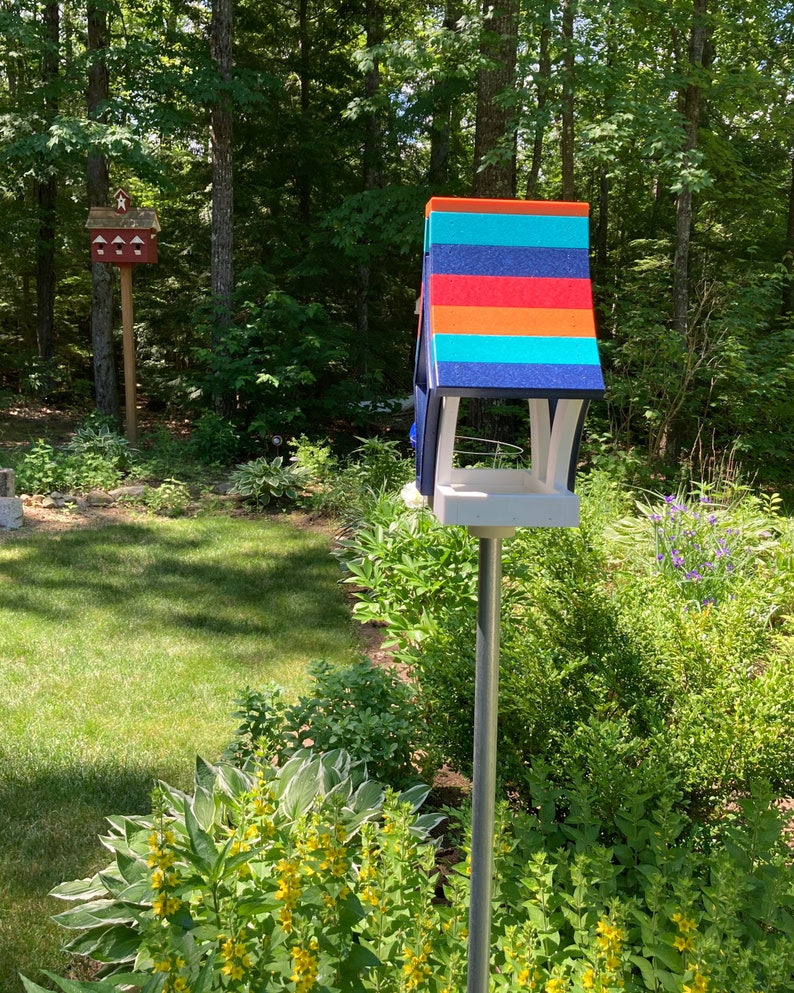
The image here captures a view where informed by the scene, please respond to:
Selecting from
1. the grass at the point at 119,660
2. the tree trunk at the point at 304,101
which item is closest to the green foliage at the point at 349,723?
the grass at the point at 119,660

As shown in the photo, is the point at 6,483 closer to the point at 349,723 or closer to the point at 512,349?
the point at 349,723

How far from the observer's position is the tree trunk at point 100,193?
34.4 ft

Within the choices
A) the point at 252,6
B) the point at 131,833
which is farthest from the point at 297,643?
the point at 252,6

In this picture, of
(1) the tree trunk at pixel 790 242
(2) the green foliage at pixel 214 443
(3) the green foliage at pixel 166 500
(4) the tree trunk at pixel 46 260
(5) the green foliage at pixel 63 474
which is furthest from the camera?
(4) the tree trunk at pixel 46 260

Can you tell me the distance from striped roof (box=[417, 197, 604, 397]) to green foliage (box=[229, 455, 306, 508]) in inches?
252

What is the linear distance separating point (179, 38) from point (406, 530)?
27.2ft

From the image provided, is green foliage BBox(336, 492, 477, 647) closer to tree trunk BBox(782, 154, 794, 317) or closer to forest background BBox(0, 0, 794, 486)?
forest background BBox(0, 0, 794, 486)

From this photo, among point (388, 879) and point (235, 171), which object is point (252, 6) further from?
point (388, 879)

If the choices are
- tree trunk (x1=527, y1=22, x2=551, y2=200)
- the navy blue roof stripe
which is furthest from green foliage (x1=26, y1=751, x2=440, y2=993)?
tree trunk (x1=527, y1=22, x2=551, y2=200)

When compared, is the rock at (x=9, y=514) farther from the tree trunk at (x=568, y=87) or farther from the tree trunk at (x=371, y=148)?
the tree trunk at (x=568, y=87)

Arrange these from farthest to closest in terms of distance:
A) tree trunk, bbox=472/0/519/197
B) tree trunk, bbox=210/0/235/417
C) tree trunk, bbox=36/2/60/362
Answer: tree trunk, bbox=36/2/60/362 < tree trunk, bbox=210/0/235/417 < tree trunk, bbox=472/0/519/197

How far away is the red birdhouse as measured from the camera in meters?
→ 9.36

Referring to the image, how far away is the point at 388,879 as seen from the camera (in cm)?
200

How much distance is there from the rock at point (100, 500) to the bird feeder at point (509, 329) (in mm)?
6612
